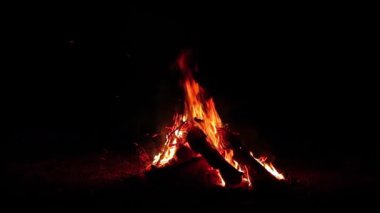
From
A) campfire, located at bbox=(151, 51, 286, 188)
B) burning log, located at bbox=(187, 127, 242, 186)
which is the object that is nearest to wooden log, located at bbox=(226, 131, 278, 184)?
campfire, located at bbox=(151, 51, 286, 188)

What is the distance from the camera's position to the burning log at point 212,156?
20.7 ft

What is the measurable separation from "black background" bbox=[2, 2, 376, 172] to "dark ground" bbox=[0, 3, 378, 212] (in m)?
0.03

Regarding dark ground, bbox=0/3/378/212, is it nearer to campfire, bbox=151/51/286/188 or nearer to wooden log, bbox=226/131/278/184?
campfire, bbox=151/51/286/188

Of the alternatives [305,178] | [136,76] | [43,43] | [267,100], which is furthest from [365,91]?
[43,43]

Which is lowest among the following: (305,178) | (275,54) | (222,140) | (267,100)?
(305,178)

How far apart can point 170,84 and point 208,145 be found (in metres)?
3.36

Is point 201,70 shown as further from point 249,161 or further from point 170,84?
point 249,161

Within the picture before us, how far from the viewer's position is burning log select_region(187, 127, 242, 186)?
20.7ft

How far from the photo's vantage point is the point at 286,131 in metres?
11.4

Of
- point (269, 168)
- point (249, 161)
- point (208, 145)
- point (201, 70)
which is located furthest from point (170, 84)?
point (249, 161)

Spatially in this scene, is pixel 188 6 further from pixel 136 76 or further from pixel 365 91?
pixel 365 91

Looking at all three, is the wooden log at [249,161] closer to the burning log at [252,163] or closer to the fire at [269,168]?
the burning log at [252,163]

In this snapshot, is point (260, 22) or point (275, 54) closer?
point (260, 22)

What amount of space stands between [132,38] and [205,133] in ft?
14.6
